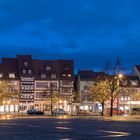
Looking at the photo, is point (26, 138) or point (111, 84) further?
point (111, 84)

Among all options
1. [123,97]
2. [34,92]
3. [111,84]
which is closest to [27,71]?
[34,92]

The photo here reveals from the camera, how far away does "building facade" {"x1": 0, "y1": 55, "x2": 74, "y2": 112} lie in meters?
139

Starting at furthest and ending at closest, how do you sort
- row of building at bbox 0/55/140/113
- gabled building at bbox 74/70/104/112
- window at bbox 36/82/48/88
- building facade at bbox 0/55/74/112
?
gabled building at bbox 74/70/104/112, window at bbox 36/82/48/88, building facade at bbox 0/55/74/112, row of building at bbox 0/55/140/113

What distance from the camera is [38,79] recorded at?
14212 cm

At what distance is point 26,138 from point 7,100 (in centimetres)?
11037

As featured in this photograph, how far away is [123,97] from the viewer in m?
148

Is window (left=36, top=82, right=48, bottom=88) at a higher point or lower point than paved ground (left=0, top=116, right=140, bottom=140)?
higher

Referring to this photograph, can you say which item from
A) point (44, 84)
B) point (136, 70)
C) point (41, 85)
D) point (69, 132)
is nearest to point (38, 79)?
point (41, 85)

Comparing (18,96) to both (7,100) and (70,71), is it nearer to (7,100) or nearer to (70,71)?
(7,100)

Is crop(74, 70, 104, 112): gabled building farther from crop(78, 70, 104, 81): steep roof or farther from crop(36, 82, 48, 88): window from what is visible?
crop(36, 82, 48, 88): window

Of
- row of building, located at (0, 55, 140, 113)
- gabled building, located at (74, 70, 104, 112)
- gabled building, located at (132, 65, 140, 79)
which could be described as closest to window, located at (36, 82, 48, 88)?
row of building, located at (0, 55, 140, 113)

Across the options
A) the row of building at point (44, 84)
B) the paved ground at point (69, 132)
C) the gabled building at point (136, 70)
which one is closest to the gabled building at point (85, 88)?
the row of building at point (44, 84)

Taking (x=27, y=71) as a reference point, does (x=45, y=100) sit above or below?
below

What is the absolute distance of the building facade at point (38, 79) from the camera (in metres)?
139
